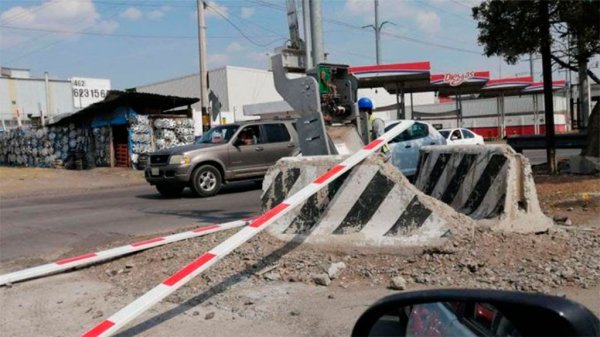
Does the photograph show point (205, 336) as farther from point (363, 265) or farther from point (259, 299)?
point (363, 265)

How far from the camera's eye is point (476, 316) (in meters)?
1.74

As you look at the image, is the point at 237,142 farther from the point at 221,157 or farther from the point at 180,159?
the point at 180,159

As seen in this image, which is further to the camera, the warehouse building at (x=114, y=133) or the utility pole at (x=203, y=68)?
the warehouse building at (x=114, y=133)

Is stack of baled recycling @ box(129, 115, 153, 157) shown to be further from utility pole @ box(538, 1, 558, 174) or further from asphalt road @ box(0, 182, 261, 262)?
utility pole @ box(538, 1, 558, 174)

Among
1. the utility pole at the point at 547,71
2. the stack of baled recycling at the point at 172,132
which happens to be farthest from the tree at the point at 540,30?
the stack of baled recycling at the point at 172,132

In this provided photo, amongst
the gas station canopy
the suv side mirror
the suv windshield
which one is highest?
the gas station canopy

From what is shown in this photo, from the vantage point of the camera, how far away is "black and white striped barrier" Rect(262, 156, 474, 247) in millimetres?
5582

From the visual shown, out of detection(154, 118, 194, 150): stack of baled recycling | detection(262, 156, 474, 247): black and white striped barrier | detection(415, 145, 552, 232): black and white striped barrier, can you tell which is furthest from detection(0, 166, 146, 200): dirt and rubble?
detection(415, 145, 552, 232): black and white striped barrier

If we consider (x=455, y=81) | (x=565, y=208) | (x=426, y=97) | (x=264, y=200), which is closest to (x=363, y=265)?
(x=264, y=200)

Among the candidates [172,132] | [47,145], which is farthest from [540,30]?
[47,145]

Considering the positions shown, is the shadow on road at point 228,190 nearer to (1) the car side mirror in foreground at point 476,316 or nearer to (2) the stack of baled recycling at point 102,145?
(2) the stack of baled recycling at point 102,145

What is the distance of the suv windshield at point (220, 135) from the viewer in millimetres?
14842

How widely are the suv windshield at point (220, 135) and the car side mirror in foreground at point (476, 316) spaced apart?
42.4 ft

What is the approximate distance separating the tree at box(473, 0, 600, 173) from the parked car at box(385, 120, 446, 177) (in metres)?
2.45
